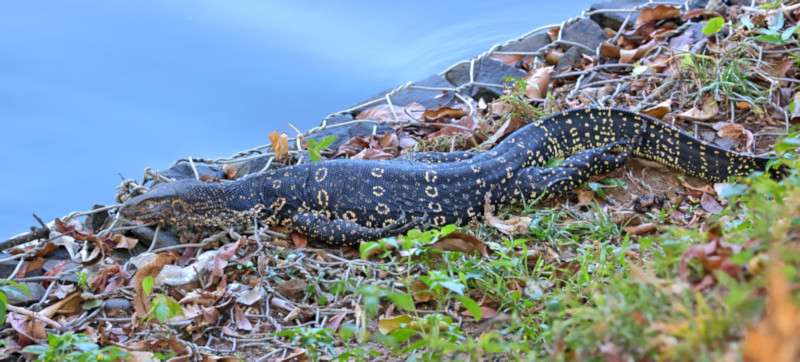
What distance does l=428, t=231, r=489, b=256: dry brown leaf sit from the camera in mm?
3894

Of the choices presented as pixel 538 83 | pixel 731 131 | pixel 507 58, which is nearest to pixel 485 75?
pixel 507 58

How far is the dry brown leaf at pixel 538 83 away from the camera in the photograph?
6059mm

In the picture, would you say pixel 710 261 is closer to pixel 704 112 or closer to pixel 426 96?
pixel 704 112

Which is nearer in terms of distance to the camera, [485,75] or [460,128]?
[460,128]

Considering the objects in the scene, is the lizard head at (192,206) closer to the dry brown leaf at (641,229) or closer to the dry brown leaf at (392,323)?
the dry brown leaf at (392,323)

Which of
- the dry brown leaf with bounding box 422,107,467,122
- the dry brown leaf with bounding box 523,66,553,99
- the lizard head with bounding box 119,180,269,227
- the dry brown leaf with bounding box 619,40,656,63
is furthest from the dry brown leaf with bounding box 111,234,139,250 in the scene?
the dry brown leaf with bounding box 619,40,656,63

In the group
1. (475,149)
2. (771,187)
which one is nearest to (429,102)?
(475,149)

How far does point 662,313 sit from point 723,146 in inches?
145

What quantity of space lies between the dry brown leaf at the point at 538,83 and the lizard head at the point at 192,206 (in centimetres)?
293

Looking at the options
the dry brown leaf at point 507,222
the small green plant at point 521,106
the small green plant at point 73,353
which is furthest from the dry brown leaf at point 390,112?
the small green plant at point 73,353

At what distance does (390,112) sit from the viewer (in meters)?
6.31

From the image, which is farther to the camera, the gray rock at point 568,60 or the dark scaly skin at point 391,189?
the gray rock at point 568,60

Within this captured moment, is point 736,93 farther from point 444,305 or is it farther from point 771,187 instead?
point 771,187

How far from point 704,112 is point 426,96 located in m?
2.74
